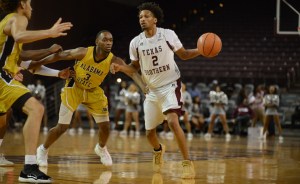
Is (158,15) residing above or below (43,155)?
above

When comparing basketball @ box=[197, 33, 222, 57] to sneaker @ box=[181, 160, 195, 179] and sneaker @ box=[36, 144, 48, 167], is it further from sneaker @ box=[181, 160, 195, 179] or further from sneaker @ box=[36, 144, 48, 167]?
sneaker @ box=[36, 144, 48, 167]

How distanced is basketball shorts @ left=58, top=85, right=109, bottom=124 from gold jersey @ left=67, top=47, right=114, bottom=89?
0.53 feet

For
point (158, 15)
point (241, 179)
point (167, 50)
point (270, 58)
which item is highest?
point (270, 58)

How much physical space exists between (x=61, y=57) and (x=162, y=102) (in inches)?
54.3

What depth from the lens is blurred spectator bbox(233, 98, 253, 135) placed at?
61.5ft

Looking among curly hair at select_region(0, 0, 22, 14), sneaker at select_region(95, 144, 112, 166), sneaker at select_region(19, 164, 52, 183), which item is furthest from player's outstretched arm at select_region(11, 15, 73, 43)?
sneaker at select_region(95, 144, 112, 166)

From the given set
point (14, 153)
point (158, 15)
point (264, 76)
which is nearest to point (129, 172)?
point (158, 15)

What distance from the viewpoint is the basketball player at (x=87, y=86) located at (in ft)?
25.1

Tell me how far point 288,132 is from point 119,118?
5.60 metres

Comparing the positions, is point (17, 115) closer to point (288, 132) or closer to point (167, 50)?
point (288, 132)

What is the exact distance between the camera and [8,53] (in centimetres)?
586

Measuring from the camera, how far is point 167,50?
728cm

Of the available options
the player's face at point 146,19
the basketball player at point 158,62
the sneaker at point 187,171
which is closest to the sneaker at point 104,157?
the basketball player at point 158,62

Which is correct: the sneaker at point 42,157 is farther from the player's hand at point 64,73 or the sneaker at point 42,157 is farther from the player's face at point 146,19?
the player's face at point 146,19
